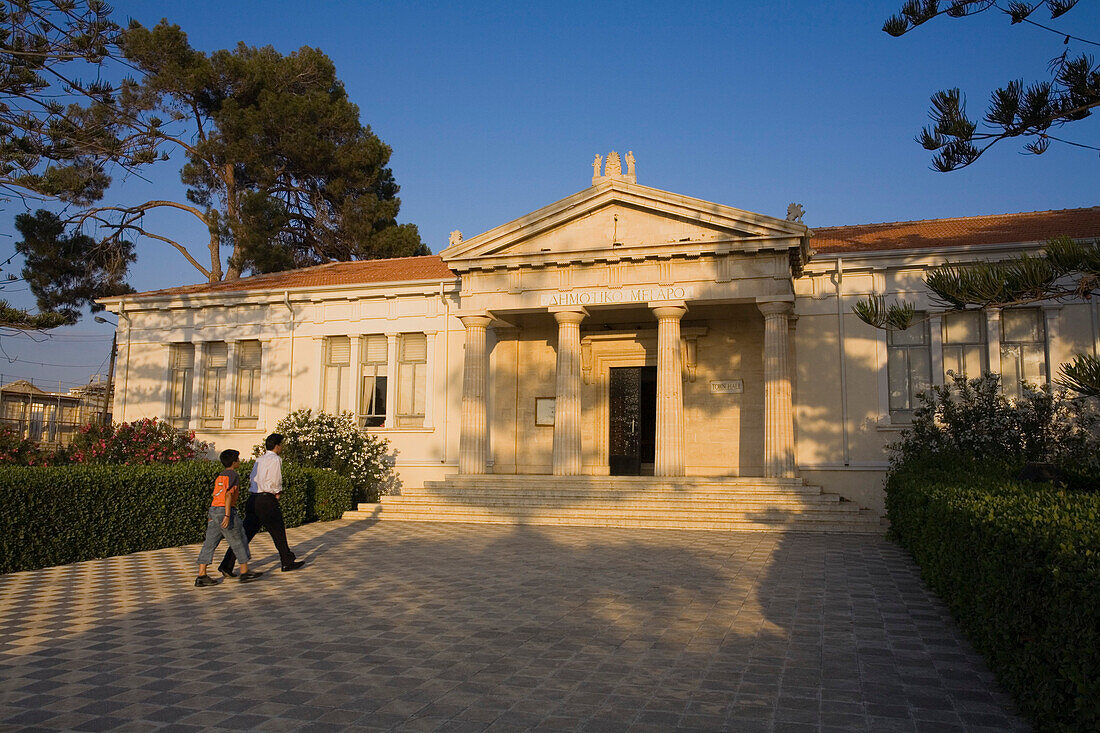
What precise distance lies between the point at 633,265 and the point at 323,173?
19.3 meters

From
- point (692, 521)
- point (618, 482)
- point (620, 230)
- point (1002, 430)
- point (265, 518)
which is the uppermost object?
point (620, 230)

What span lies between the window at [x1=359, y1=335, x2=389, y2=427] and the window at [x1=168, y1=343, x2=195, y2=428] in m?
6.29

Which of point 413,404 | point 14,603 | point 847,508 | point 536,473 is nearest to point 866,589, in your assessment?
point 847,508

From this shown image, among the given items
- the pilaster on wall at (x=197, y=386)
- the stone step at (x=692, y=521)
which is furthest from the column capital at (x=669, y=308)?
the pilaster on wall at (x=197, y=386)

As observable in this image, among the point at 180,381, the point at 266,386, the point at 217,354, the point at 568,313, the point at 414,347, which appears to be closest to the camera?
the point at 568,313

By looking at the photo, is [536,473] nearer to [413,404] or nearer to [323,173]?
[413,404]

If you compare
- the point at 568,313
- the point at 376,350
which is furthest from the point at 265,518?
the point at 376,350

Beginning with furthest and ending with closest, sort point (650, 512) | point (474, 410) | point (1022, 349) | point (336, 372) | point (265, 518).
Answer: point (336, 372)
point (474, 410)
point (1022, 349)
point (650, 512)
point (265, 518)

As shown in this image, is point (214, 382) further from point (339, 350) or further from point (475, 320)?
point (475, 320)

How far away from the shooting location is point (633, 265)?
19.4m

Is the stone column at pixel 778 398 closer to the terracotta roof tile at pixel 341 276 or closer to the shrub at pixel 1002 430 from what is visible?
the shrub at pixel 1002 430

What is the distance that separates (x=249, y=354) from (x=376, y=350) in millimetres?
4485

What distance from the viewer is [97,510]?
12508 millimetres

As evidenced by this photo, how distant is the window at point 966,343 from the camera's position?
19156mm
